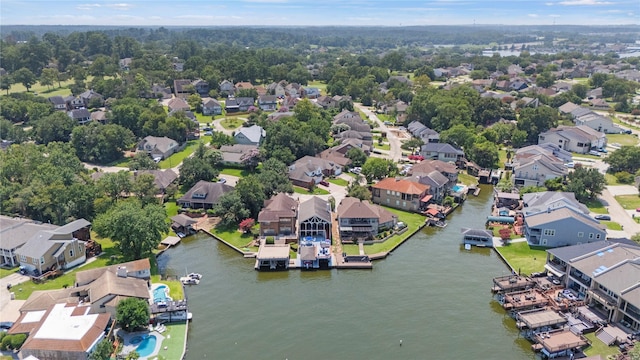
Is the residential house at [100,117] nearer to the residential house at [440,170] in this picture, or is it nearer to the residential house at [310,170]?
the residential house at [310,170]

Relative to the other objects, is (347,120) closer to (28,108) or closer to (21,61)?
(28,108)

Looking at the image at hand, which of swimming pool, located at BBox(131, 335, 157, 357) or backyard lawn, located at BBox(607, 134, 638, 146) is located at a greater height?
backyard lawn, located at BBox(607, 134, 638, 146)

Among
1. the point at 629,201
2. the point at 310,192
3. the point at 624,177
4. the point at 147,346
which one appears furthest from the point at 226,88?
the point at 147,346

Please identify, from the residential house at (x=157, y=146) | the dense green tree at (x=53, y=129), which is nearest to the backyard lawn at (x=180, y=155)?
the residential house at (x=157, y=146)

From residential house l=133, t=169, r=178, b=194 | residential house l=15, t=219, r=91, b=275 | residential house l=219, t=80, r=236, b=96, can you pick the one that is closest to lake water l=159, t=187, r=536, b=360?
residential house l=15, t=219, r=91, b=275

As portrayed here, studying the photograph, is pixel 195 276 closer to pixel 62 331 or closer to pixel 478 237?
pixel 62 331

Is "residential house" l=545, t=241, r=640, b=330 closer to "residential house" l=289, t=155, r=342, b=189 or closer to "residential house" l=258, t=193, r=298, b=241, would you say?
"residential house" l=258, t=193, r=298, b=241
